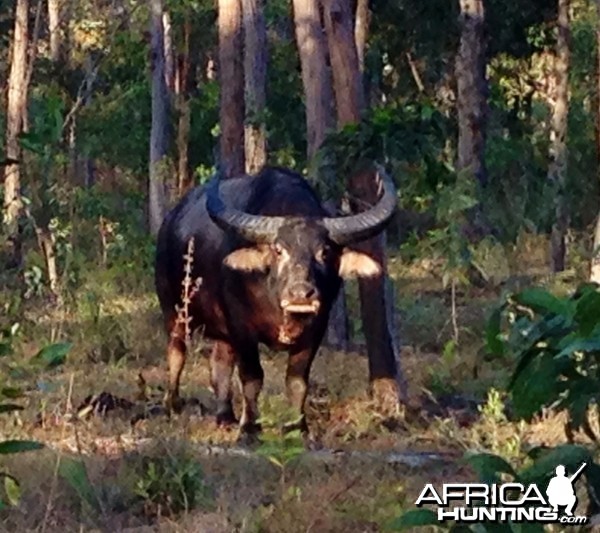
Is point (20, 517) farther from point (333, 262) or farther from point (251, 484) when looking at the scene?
point (333, 262)

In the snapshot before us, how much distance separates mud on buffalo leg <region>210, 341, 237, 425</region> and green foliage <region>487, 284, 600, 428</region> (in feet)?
20.4

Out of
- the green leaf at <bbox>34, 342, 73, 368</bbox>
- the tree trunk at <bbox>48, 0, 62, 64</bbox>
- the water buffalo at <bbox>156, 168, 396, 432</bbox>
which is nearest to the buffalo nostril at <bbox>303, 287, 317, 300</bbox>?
the water buffalo at <bbox>156, 168, 396, 432</bbox>

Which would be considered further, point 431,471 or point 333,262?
point 333,262

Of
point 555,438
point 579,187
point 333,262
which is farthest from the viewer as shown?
point 579,187

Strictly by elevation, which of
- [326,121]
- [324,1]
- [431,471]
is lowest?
[431,471]

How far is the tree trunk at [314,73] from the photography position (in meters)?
10.5

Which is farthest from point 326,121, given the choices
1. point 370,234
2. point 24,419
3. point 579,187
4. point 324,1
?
point 579,187

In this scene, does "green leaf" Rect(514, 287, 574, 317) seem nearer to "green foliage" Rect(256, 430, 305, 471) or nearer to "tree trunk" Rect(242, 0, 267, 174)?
"green foliage" Rect(256, 430, 305, 471)

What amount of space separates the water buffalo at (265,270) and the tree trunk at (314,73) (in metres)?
0.76

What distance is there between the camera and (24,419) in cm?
793

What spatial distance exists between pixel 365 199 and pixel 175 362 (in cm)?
181

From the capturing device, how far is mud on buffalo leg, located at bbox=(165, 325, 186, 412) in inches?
388

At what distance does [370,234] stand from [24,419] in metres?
2.27

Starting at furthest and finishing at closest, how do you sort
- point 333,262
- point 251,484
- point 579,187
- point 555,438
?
point 579,187
point 333,262
point 555,438
point 251,484
